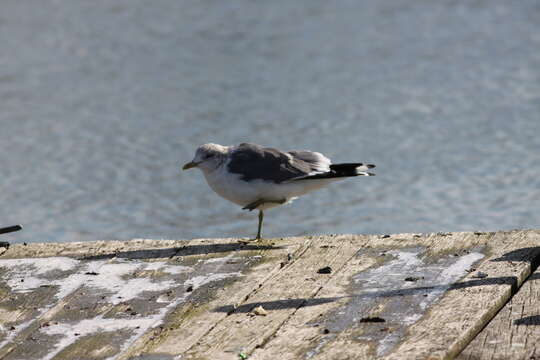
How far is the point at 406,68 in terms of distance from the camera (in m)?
11.8

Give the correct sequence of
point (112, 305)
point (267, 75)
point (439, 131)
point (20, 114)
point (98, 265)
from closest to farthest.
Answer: point (112, 305) < point (98, 265) < point (439, 131) < point (20, 114) < point (267, 75)

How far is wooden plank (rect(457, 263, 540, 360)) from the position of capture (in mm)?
3533

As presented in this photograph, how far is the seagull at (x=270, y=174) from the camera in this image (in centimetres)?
561

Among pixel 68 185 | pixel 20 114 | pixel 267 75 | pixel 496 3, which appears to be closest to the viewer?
pixel 68 185

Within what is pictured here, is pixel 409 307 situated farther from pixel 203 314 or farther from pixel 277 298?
pixel 203 314

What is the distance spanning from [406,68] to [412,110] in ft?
4.71

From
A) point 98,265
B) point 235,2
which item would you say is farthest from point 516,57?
point 98,265

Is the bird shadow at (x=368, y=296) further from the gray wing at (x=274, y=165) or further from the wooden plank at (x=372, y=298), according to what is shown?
the gray wing at (x=274, y=165)

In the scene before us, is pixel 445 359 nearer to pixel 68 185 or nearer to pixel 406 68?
pixel 68 185

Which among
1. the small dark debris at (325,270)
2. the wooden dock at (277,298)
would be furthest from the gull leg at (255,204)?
the small dark debris at (325,270)

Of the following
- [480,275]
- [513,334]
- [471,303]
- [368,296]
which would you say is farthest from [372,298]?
[513,334]

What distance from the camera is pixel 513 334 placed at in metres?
3.69

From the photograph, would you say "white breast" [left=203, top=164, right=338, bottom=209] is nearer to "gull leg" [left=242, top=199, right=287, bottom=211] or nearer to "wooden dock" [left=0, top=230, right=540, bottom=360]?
"gull leg" [left=242, top=199, right=287, bottom=211]

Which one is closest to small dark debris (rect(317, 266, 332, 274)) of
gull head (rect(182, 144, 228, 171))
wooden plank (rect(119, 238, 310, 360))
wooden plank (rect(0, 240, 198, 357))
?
wooden plank (rect(119, 238, 310, 360))
